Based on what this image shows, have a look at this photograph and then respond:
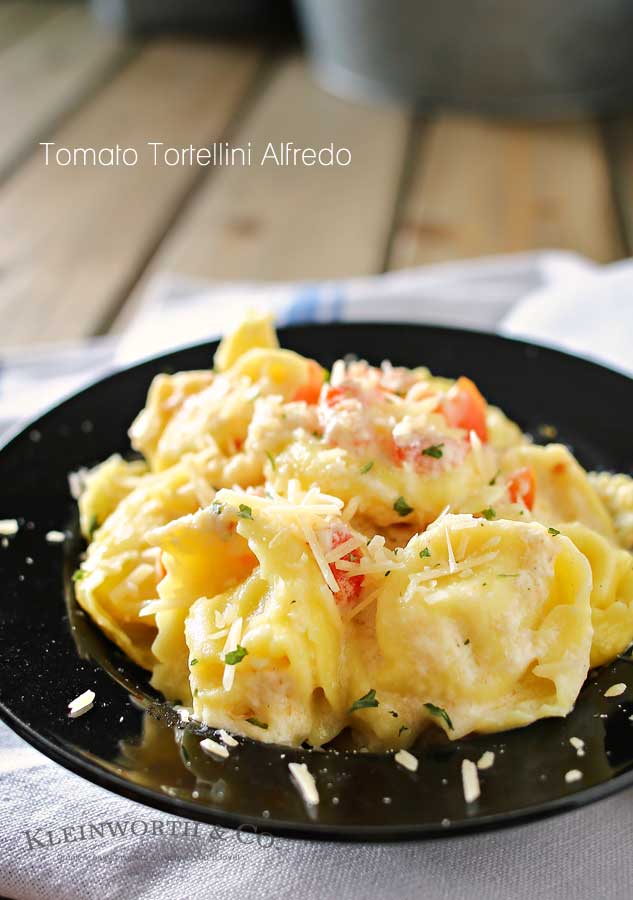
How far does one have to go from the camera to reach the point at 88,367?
3254mm

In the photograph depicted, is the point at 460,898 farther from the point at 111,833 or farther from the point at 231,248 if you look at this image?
the point at 231,248

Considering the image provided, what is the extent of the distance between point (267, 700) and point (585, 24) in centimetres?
403

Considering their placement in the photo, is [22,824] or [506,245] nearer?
[22,824]

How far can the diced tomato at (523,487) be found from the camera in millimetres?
1990

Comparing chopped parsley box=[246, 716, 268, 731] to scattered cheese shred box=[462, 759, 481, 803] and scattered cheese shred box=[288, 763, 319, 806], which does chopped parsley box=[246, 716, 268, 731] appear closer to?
scattered cheese shred box=[288, 763, 319, 806]

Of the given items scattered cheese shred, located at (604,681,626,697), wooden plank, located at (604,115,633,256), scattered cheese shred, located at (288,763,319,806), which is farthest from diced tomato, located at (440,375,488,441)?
wooden plank, located at (604,115,633,256)

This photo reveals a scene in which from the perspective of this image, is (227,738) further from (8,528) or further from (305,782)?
(8,528)

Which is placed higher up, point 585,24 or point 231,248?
point 585,24

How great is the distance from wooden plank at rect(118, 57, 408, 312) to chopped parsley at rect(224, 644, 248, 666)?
242cm

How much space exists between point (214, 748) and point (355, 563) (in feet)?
1.20

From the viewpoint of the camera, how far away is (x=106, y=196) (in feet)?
15.8

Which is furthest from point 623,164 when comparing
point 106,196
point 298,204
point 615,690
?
point 615,690

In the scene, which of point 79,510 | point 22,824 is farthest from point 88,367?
point 22,824

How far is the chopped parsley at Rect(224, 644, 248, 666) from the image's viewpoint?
1.63m
